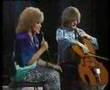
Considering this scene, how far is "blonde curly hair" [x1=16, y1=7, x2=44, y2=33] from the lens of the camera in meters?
4.69

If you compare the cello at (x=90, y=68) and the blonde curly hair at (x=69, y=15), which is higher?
the blonde curly hair at (x=69, y=15)

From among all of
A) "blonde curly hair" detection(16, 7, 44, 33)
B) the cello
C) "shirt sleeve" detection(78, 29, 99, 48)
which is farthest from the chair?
"shirt sleeve" detection(78, 29, 99, 48)

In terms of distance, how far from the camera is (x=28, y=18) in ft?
15.5

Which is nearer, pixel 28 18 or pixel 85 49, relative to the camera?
pixel 28 18

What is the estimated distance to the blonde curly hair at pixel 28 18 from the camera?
15.4 ft

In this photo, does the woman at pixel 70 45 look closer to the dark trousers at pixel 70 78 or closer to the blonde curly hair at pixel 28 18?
the dark trousers at pixel 70 78

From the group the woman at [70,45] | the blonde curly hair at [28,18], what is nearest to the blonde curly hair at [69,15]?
the woman at [70,45]

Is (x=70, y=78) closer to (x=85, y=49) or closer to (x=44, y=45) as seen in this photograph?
(x=85, y=49)

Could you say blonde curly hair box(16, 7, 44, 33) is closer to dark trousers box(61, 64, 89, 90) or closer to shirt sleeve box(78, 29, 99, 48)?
shirt sleeve box(78, 29, 99, 48)

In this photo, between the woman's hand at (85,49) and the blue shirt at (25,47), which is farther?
the woman's hand at (85,49)

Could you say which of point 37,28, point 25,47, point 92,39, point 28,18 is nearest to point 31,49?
point 25,47

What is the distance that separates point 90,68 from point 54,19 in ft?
2.47

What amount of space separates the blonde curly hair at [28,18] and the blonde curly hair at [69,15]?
0.27 m

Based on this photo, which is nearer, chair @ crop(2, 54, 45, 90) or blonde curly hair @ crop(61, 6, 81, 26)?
chair @ crop(2, 54, 45, 90)
